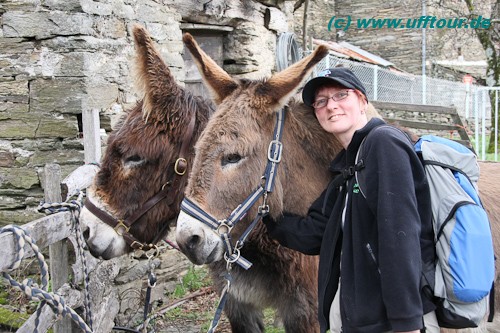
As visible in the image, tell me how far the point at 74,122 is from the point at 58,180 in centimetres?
126

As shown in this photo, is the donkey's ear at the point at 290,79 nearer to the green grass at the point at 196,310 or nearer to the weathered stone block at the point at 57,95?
the weathered stone block at the point at 57,95

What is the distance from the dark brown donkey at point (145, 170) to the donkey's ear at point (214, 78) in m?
0.56

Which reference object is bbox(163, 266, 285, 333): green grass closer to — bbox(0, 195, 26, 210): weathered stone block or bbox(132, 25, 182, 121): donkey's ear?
bbox(0, 195, 26, 210): weathered stone block

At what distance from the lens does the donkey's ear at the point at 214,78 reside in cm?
259

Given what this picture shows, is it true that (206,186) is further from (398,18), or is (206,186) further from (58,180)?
(398,18)

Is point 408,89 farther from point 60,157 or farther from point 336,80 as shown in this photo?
point 336,80

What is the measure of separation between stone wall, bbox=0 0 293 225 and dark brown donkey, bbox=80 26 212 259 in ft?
4.72

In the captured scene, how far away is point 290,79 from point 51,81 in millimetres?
2809

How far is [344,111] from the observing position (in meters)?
2.30

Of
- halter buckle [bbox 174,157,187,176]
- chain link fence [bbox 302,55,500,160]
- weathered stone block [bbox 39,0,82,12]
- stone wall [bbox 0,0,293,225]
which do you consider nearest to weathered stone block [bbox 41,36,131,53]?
stone wall [bbox 0,0,293,225]

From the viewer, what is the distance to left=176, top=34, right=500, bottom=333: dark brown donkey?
2.28 meters

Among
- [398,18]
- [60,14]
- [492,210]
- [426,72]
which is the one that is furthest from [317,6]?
[492,210]

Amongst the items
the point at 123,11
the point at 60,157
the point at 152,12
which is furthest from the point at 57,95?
the point at 152,12

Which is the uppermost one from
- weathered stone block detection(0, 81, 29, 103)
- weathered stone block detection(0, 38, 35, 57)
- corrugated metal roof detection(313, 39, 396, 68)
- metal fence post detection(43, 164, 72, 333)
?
corrugated metal roof detection(313, 39, 396, 68)
